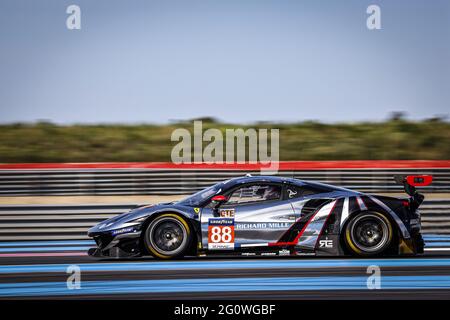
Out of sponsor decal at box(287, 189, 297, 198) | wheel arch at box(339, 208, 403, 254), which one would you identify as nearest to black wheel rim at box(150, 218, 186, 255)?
sponsor decal at box(287, 189, 297, 198)

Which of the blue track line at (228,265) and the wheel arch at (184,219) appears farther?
the wheel arch at (184,219)

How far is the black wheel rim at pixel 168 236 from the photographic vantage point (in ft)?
26.7

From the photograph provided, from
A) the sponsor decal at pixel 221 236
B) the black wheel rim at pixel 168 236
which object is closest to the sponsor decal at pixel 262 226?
the sponsor decal at pixel 221 236

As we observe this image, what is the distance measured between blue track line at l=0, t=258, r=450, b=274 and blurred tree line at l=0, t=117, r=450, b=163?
15.8 meters

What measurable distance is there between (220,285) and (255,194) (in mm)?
1734

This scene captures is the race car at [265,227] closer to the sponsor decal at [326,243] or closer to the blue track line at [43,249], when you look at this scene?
the sponsor decal at [326,243]

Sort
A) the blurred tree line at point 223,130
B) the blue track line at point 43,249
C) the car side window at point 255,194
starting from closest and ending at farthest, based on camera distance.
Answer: the car side window at point 255,194
the blue track line at point 43,249
the blurred tree line at point 223,130

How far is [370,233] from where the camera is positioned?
824cm

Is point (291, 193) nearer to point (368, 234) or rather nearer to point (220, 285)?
point (368, 234)

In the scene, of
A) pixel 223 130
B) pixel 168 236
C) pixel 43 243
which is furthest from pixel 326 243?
pixel 223 130

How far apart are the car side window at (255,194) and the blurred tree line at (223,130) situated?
15.8 metres

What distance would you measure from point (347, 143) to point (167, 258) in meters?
18.3
